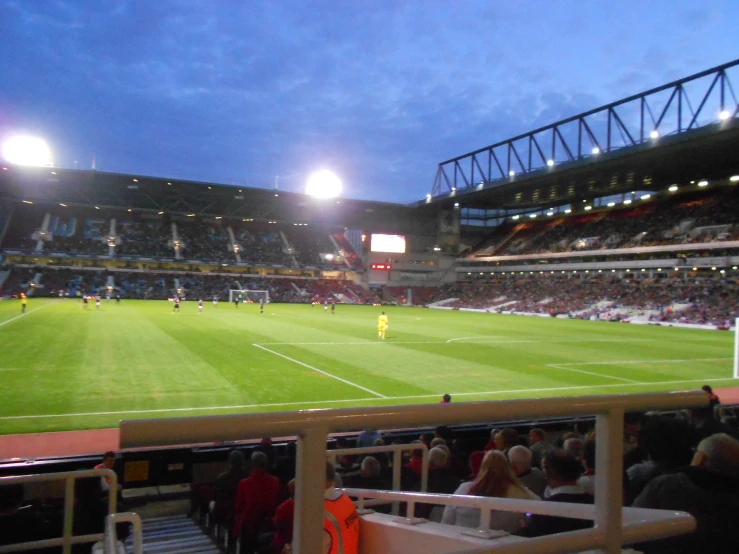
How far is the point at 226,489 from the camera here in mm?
5840

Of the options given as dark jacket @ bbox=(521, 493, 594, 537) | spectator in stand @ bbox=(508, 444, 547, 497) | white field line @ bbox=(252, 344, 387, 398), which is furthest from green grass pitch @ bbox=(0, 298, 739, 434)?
dark jacket @ bbox=(521, 493, 594, 537)

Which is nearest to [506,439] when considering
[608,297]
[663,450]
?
[663,450]

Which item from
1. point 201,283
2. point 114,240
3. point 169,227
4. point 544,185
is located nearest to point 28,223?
point 114,240

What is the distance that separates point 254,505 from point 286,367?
16.0m

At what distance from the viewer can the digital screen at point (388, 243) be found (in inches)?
3150

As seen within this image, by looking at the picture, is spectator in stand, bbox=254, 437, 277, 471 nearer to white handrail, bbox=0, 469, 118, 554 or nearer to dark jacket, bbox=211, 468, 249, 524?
dark jacket, bbox=211, 468, 249, 524

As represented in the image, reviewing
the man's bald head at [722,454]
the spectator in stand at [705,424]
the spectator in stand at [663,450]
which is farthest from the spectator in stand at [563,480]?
the spectator in stand at [705,424]

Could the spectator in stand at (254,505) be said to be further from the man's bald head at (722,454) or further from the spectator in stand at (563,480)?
the man's bald head at (722,454)

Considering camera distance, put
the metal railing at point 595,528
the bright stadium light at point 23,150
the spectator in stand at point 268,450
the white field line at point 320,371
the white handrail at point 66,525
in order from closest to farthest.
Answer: the metal railing at point 595,528, the white handrail at point 66,525, the spectator in stand at point 268,450, the white field line at point 320,371, the bright stadium light at point 23,150

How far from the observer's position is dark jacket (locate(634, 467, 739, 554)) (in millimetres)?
2061

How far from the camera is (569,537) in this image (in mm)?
1504

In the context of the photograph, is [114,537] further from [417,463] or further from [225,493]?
[417,463]

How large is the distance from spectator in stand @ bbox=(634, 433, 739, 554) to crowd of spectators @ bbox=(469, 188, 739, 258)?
57726 millimetres

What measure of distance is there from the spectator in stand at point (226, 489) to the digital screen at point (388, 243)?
243 feet
